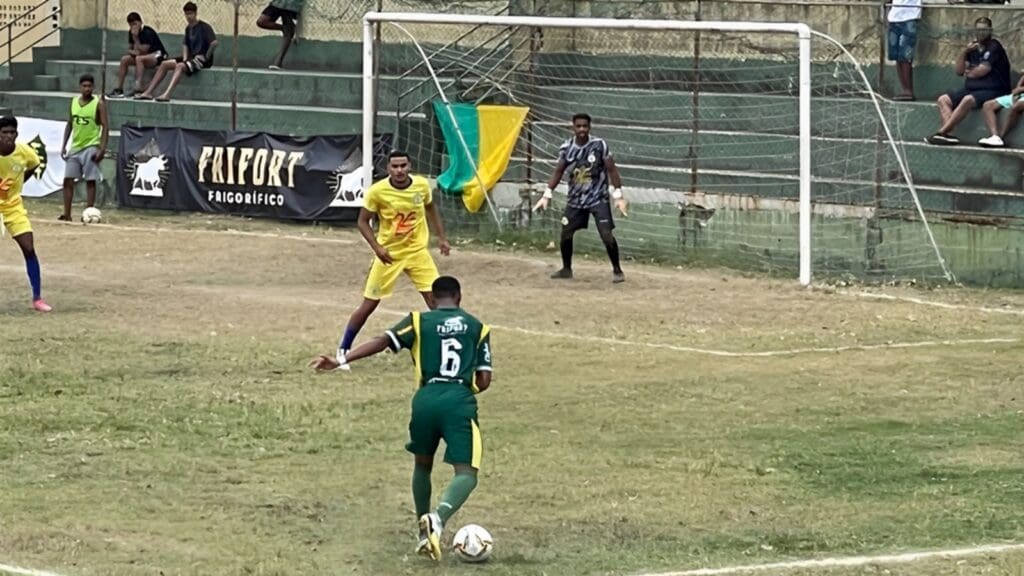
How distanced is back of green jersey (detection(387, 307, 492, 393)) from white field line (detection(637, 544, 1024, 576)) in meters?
1.49

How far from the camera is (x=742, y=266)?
74.4ft

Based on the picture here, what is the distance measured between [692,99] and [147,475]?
14179 millimetres

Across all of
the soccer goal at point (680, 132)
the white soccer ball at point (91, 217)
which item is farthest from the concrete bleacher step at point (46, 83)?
the soccer goal at point (680, 132)

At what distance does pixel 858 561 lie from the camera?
32.3 feet

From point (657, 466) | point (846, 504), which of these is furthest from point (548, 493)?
point (846, 504)

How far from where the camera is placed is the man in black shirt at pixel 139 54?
102 ft

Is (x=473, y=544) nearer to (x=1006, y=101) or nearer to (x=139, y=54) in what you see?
(x=1006, y=101)

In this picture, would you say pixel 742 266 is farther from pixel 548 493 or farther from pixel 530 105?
pixel 548 493

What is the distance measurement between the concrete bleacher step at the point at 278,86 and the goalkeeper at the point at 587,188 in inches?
276

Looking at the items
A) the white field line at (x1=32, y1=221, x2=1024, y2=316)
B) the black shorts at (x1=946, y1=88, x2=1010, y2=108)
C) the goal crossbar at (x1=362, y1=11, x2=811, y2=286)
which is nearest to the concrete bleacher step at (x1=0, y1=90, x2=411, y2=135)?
the goal crossbar at (x1=362, y1=11, x2=811, y2=286)

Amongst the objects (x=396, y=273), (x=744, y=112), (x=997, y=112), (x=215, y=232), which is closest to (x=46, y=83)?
(x=215, y=232)

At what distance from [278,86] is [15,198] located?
11908 millimetres

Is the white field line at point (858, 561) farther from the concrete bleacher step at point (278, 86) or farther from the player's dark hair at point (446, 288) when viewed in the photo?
the concrete bleacher step at point (278, 86)

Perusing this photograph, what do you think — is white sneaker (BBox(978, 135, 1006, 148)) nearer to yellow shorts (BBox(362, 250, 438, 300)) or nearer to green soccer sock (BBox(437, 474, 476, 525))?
yellow shorts (BBox(362, 250, 438, 300))
